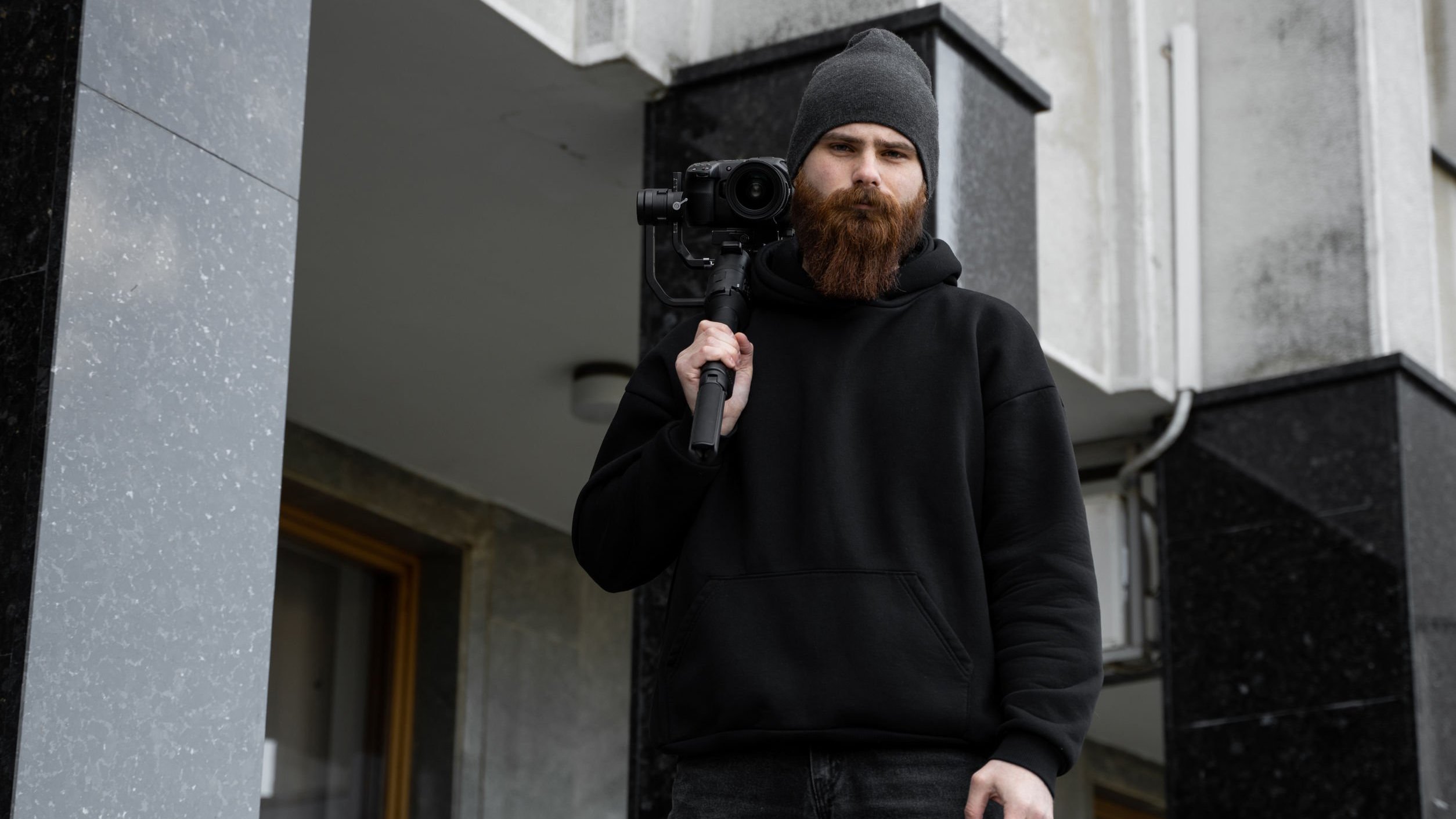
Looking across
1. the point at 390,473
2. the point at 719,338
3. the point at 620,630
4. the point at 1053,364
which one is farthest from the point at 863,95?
the point at 620,630

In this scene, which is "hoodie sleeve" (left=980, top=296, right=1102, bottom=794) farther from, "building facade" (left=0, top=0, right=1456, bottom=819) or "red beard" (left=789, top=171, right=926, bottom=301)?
"building facade" (left=0, top=0, right=1456, bottom=819)

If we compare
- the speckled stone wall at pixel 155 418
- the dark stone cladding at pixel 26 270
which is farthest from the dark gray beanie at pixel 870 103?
the dark stone cladding at pixel 26 270

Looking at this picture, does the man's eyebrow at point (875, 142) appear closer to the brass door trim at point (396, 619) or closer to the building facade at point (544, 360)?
the building facade at point (544, 360)

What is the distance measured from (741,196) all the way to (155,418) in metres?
1.04

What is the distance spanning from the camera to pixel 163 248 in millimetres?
3486

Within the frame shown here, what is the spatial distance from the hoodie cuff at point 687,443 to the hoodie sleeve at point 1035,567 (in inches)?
14.4

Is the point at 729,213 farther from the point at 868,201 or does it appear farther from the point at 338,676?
the point at 338,676

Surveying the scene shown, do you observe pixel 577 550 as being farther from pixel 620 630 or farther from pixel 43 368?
pixel 620 630

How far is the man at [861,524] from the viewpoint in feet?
8.93

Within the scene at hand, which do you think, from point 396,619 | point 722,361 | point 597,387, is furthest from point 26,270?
point 396,619

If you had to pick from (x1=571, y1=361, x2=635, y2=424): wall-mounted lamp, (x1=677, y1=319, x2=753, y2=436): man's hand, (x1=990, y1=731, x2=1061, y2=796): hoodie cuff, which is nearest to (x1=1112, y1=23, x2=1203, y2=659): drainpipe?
(x1=571, y1=361, x2=635, y2=424): wall-mounted lamp

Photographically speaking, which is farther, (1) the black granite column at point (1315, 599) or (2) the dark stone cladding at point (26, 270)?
(1) the black granite column at point (1315, 599)

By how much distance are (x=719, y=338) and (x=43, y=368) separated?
113 centimetres

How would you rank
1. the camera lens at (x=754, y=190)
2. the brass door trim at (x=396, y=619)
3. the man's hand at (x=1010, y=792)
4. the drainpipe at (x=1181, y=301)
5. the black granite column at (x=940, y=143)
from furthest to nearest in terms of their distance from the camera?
the brass door trim at (x=396, y=619)
the drainpipe at (x=1181, y=301)
the black granite column at (x=940, y=143)
the camera lens at (x=754, y=190)
the man's hand at (x=1010, y=792)
